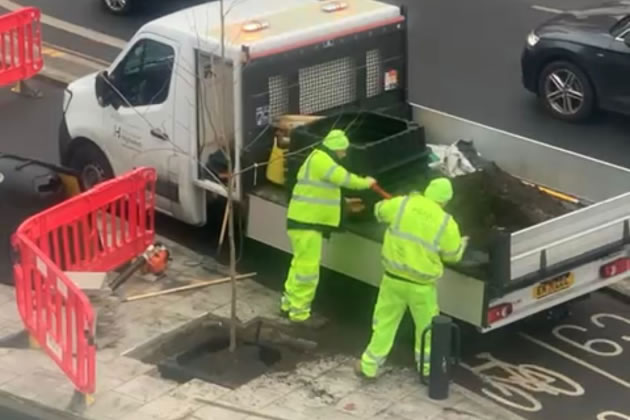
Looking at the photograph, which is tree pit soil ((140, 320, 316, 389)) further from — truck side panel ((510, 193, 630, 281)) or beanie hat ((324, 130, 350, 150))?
truck side panel ((510, 193, 630, 281))

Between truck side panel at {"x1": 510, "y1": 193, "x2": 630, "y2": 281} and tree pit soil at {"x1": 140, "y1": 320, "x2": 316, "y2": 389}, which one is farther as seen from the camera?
Result: tree pit soil at {"x1": 140, "y1": 320, "x2": 316, "y2": 389}

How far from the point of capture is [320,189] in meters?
11.7

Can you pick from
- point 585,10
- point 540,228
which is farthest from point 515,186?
point 585,10

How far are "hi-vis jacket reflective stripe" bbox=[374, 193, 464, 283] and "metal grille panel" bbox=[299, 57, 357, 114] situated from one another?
2312 millimetres

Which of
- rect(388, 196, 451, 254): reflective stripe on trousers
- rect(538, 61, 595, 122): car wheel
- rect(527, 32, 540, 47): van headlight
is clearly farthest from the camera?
rect(527, 32, 540, 47): van headlight

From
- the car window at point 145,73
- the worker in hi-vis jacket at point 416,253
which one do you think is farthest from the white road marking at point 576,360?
the car window at point 145,73

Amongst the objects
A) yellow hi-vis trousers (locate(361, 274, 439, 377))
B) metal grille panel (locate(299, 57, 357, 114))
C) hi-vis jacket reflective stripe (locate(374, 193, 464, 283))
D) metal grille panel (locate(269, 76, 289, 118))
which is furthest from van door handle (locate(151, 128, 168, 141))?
hi-vis jacket reflective stripe (locate(374, 193, 464, 283))

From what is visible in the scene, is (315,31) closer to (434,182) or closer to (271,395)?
(434,182)

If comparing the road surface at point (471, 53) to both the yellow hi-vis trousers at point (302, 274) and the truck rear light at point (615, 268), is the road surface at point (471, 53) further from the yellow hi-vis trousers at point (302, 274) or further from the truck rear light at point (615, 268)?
the yellow hi-vis trousers at point (302, 274)

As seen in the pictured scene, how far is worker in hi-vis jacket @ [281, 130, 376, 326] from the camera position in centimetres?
1163

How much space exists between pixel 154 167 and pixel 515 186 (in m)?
3.28

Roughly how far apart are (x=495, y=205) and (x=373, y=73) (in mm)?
1997

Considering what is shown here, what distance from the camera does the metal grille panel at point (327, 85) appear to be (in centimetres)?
1289

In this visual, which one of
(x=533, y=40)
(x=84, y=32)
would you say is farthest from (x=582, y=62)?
(x=84, y=32)
